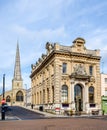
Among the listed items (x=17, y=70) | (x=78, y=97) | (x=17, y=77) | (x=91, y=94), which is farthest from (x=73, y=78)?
(x=17, y=70)

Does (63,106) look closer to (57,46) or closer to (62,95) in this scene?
(62,95)

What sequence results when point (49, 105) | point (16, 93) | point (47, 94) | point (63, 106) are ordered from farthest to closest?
point (16, 93)
point (47, 94)
point (49, 105)
point (63, 106)

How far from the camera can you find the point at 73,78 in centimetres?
4547

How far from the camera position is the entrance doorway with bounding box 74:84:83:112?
4631 centimetres

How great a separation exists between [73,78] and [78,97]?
395 centimetres

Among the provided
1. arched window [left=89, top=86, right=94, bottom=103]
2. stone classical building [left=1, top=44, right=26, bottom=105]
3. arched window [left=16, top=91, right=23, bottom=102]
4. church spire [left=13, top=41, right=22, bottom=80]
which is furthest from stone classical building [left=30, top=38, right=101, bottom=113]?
church spire [left=13, top=41, right=22, bottom=80]

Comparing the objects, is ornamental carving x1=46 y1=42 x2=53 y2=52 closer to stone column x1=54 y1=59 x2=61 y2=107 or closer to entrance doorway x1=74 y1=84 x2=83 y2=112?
stone column x1=54 y1=59 x2=61 y2=107

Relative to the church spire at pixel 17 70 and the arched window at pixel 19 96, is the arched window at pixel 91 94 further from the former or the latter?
the church spire at pixel 17 70

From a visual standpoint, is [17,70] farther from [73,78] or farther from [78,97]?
[73,78]

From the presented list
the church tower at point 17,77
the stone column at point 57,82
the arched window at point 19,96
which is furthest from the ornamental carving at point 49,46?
the church tower at point 17,77

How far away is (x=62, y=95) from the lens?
44562 millimetres

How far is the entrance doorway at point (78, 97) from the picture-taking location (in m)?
46.3

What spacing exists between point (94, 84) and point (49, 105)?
951cm

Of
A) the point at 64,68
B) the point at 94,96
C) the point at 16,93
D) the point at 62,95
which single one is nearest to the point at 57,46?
the point at 64,68
